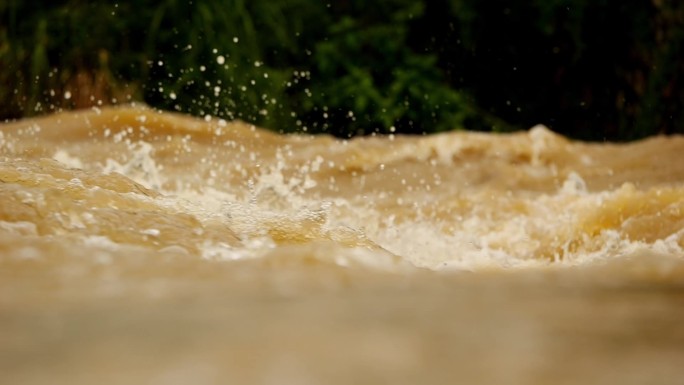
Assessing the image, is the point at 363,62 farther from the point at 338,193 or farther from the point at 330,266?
the point at 330,266

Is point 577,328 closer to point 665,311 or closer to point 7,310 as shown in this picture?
point 665,311

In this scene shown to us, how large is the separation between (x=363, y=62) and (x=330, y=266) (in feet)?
12.2

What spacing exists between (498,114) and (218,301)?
4356 mm

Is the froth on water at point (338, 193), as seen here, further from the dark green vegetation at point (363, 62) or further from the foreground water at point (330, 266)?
the dark green vegetation at point (363, 62)

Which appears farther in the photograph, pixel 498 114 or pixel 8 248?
pixel 498 114

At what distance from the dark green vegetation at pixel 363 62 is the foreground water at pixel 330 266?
1.22 m

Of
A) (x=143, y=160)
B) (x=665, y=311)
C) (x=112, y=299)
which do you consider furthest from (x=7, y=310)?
(x=143, y=160)

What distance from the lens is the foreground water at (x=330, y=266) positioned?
139 cm

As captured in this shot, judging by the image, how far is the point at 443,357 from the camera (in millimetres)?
1404

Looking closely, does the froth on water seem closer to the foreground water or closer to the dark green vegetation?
the foreground water

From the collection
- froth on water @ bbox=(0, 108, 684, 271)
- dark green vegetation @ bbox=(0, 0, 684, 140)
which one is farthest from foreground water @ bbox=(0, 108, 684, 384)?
dark green vegetation @ bbox=(0, 0, 684, 140)

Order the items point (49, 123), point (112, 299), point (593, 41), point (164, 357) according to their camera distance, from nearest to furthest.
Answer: point (164, 357) < point (112, 299) < point (49, 123) < point (593, 41)

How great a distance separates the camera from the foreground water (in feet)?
4.55

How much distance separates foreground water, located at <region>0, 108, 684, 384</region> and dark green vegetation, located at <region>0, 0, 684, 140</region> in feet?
3.99
